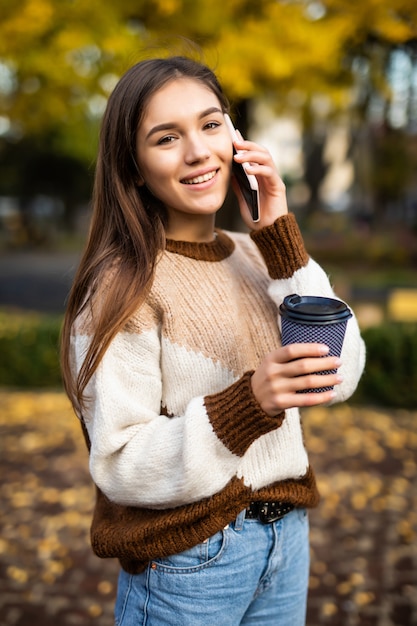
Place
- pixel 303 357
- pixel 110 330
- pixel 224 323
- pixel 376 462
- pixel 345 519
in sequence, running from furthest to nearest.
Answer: pixel 376 462 → pixel 345 519 → pixel 224 323 → pixel 110 330 → pixel 303 357

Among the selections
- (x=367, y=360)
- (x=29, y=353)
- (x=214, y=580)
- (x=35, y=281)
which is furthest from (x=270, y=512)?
(x=35, y=281)

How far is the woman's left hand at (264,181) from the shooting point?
1.48 metres

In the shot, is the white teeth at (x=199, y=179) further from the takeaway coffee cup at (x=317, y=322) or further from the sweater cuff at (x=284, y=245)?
the takeaway coffee cup at (x=317, y=322)

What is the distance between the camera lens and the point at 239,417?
1.24m

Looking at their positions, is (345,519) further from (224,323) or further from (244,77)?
(244,77)

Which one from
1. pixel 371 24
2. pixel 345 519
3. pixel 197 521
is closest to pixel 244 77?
pixel 371 24

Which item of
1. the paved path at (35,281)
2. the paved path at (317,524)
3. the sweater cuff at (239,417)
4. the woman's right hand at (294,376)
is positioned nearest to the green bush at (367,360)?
the paved path at (317,524)

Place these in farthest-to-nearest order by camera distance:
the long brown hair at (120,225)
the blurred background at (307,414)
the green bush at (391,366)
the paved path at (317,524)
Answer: the green bush at (391,366) → the blurred background at (307,414) → the paved path at (317,524) → the long brown hair at (120,225)

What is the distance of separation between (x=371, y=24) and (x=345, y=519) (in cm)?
398

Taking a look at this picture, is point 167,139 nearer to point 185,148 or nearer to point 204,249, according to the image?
point 185,148

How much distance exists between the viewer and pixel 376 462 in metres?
4.57

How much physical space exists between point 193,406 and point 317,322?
0.35 meters

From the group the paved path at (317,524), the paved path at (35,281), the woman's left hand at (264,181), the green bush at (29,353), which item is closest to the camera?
the woman's left hand at (264,181)

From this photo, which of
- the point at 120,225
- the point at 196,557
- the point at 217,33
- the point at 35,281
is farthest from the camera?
the point at 35,281
